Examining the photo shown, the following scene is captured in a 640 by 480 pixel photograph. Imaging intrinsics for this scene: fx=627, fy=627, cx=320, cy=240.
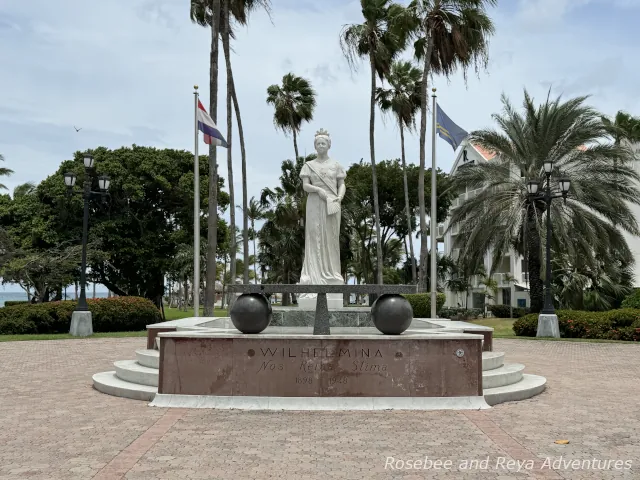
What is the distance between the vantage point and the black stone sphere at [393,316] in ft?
27.6

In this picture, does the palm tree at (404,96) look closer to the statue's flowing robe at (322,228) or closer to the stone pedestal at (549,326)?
the stone pedestal at (549,326)

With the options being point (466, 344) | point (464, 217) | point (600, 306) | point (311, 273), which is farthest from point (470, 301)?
point (466, 344)

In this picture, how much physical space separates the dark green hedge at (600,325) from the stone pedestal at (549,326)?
0.87m

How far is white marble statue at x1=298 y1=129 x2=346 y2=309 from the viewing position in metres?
12.5

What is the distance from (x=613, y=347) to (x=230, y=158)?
693 inches

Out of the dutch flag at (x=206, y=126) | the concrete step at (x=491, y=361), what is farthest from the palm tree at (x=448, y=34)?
the concrete step at (x=491, y=361)

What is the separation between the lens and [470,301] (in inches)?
2004

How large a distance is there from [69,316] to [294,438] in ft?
55.5

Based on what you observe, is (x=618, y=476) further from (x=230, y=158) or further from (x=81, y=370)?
(x=230, y=158)

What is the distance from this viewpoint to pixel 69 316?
2097 cm

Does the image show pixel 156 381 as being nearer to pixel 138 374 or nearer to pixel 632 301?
pixel 138 374

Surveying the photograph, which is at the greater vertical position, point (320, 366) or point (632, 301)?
point (632, 301)

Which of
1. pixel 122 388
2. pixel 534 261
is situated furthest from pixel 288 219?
pixel 122 388

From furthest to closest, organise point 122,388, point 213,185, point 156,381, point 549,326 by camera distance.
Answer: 1. point 213,185
2. point 549,326
3. point 156,381
4. point 122,388
